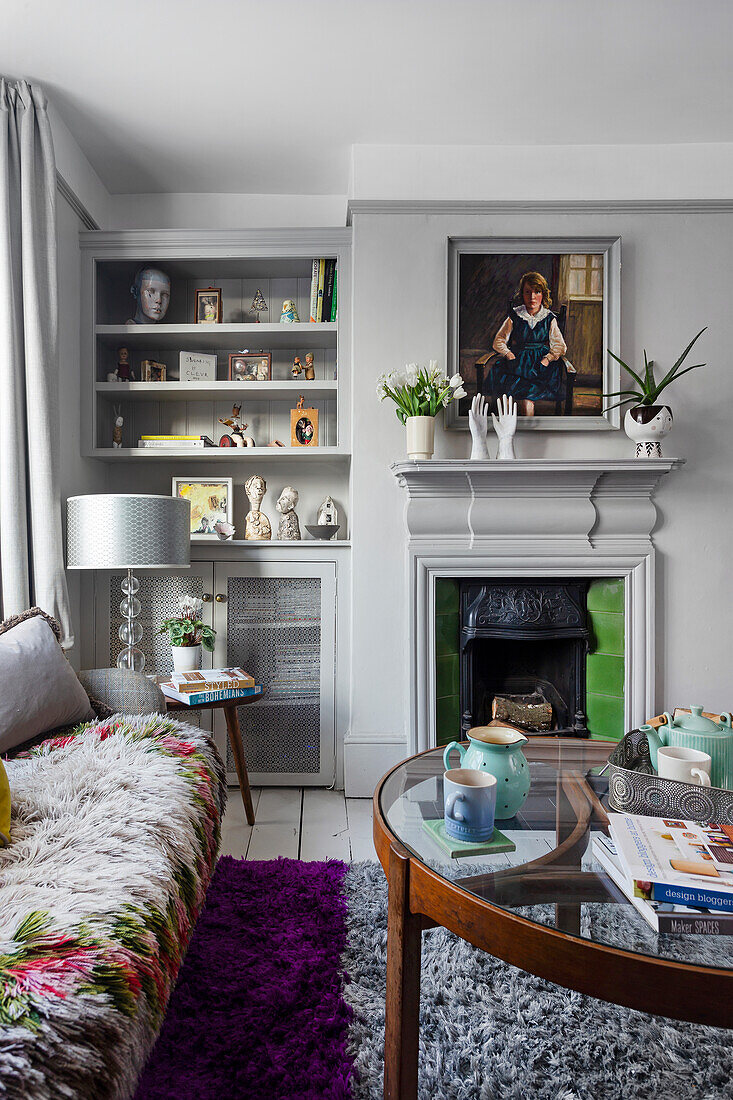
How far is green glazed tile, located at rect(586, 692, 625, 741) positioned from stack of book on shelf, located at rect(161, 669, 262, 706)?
1.36m


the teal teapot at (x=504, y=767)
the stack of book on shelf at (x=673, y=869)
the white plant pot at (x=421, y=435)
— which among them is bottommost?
the stack of book on shelf at (x=673, y=869)

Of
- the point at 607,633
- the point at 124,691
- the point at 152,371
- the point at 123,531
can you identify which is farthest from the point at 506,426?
the point at 124,691

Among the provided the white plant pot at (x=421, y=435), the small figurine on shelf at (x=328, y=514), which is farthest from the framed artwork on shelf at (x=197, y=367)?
the white plant pot at (x=421, y=435)

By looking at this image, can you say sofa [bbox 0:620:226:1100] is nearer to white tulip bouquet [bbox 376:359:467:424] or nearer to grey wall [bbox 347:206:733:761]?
grey wall [bbox 347:206:733:761]

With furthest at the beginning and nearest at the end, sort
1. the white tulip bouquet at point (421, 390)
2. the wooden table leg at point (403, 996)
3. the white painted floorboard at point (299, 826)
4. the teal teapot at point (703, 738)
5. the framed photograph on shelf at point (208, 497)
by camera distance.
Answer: the framed photograph on shelf at point (208, 497), the white tulip bouquet at point (421, 390), the white painted floorboard at point (299, 826), the teal teapot at point (703, 738), the wooden table leg at point (403, 996)

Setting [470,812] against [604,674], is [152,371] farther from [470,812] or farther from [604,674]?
[470,812]

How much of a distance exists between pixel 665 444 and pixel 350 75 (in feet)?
5.90

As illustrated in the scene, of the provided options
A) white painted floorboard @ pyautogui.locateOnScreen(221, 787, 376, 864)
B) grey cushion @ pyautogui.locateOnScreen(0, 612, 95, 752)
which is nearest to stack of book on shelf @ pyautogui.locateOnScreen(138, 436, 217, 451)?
grey cushion @ pyautogui.locateOnScreen(0, 612, 95, 752)

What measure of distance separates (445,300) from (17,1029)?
2.57 metres

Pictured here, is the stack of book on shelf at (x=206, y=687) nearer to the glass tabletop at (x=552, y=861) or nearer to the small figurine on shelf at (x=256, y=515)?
the small figurine on shelf at (x=256, y=515)

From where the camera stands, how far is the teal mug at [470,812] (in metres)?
1.09

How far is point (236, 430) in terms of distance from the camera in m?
3.05

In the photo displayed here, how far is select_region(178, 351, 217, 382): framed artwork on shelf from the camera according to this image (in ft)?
9.73

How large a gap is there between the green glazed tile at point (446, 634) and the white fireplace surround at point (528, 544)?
1.3 inches
